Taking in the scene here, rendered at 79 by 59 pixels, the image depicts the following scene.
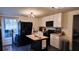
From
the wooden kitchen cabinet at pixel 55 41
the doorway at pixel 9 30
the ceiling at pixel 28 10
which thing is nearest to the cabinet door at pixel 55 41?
the wooden kitchen cabinet at pixel 55 41

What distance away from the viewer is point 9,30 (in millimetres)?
1288

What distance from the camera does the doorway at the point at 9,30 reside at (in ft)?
4.17

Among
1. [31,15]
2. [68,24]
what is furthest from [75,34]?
[31,15]

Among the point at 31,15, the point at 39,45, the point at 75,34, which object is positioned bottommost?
the point at 39,45

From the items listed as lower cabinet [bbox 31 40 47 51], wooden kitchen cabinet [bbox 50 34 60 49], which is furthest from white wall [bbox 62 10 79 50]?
lower cabinet [bbox 31 40 47 51]

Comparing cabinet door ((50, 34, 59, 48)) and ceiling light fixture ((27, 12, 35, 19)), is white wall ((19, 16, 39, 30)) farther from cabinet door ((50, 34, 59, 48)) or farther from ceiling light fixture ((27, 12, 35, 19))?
cabinet door ((50, 34, 59, 48))

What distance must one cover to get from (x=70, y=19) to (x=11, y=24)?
2.84 feet

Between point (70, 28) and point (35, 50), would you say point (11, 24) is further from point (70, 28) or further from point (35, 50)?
point (70, 28)

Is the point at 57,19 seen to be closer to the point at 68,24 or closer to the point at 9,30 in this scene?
the point at 68,24

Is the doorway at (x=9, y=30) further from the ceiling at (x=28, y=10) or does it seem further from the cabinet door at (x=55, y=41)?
the cabinet door at (x=55, y=41)

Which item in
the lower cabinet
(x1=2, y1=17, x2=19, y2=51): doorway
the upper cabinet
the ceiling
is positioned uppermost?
the ceiling

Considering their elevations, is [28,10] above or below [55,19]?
above

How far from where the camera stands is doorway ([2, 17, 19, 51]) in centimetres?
127

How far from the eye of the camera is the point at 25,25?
1309mm
